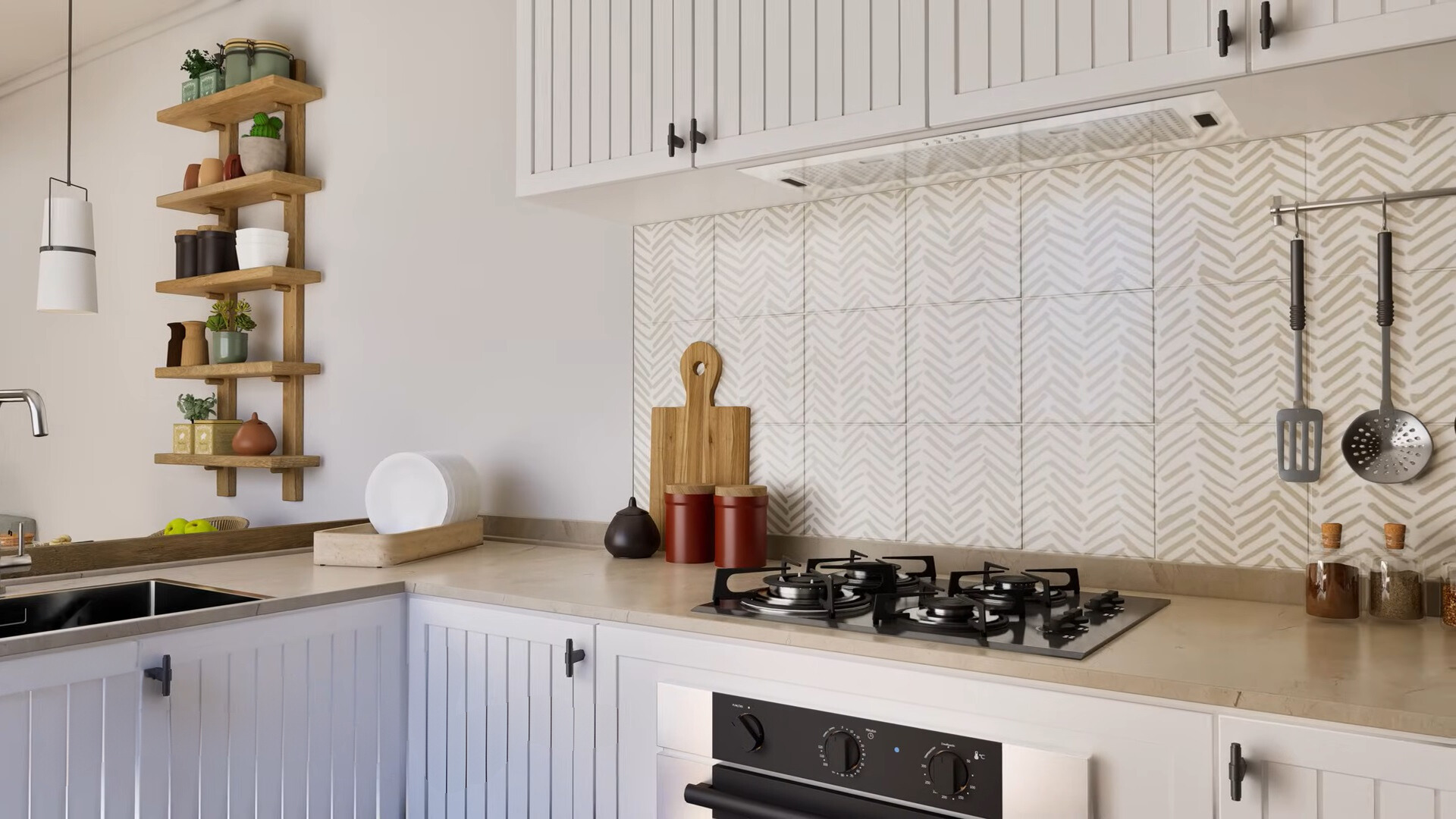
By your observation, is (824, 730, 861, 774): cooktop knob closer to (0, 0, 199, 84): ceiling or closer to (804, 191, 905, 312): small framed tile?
(804, 191, 905, 312): small framed tile

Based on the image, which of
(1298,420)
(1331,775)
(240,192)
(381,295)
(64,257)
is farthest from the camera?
(240,192)

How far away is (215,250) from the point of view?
11.4 ft

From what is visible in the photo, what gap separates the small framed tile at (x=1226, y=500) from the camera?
180 centimetres

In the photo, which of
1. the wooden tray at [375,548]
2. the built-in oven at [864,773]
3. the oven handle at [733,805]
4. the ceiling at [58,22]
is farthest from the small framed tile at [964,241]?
the ceiling at [58,22]

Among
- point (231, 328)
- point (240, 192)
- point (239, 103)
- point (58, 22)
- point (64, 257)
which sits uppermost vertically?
point (58, 22)

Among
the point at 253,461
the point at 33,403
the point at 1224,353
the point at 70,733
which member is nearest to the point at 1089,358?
the point at 1224,353

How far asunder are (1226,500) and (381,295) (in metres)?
2.42

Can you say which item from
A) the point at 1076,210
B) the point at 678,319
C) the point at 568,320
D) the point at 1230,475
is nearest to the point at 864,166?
the point at 1076,210

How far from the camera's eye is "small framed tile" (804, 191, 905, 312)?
221 cm

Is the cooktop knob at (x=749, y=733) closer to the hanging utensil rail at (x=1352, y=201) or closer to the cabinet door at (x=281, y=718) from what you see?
the cabinet door at (x=281, y=718)

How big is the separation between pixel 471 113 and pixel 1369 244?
2236 millimetres

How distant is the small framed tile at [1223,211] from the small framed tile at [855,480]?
0.64m

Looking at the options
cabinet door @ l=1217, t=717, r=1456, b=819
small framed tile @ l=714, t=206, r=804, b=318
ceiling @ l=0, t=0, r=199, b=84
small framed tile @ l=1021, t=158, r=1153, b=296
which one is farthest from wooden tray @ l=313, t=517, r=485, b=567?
ceiling @ l=0, t=0, r=199, b=84

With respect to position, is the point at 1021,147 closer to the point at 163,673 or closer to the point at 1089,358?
the point at 1089,358
